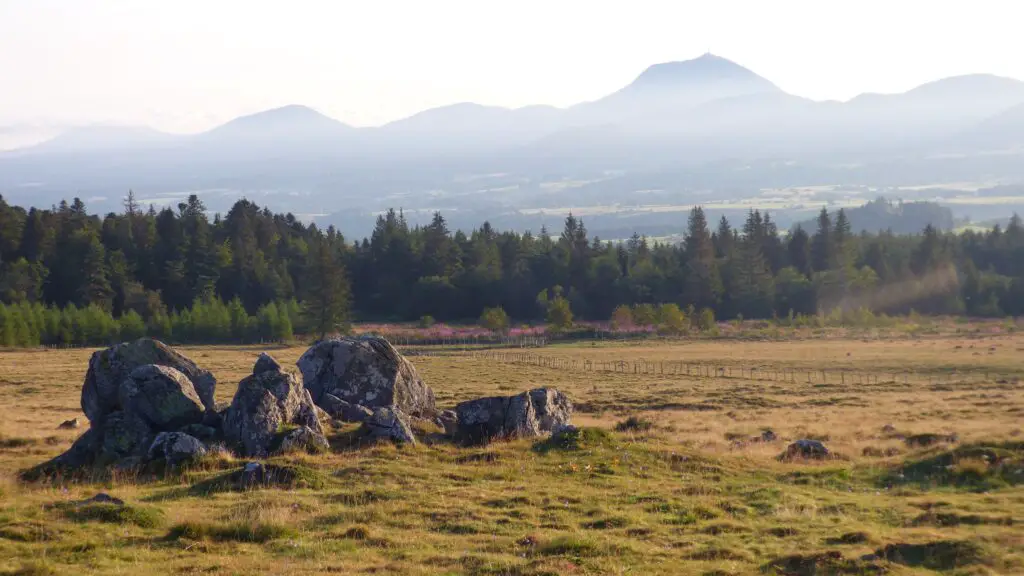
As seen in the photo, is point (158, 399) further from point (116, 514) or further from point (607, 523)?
point (607, 523)

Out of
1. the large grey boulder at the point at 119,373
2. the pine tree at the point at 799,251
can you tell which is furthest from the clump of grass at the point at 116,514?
the pine tree at the point at 799,251

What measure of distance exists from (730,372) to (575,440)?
40.2m

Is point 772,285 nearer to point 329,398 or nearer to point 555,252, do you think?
point 555,252

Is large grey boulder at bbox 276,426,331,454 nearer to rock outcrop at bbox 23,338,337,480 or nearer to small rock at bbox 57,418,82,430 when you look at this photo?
rock outcrop at bbox 23,338,337,480

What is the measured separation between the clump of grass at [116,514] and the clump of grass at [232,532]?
75cm

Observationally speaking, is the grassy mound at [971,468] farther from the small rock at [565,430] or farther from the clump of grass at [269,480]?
the clump of grass at [269,480]

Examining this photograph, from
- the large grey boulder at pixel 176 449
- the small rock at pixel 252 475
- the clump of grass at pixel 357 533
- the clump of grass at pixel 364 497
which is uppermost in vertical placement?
the large grey boulder at pixel 176 449

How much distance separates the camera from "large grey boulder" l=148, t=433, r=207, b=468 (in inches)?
786

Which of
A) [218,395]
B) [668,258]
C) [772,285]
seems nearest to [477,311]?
[668,258]

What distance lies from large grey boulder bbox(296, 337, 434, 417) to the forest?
71.3m

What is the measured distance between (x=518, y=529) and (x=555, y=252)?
4540 inches

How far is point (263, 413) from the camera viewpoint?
21828 millimetres

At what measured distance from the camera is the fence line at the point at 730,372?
181 ft

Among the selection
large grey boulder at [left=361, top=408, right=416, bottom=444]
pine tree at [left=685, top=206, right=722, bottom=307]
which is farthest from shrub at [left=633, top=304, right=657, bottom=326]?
large grey boulder at [left=361, top=408, right=416, bottom=444]
